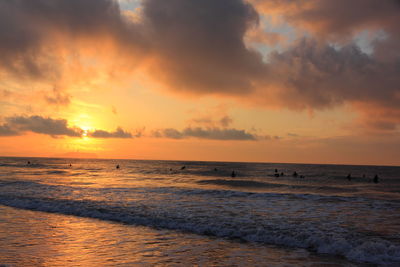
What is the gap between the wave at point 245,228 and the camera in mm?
12465

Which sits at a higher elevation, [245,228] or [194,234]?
[245,228]

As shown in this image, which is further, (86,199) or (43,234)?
(86,199)

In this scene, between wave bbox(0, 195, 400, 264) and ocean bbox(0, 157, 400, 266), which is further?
Answer: wave bbox(0, 195, 400, 264)

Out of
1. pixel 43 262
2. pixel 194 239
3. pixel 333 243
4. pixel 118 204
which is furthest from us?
pixel 118 204

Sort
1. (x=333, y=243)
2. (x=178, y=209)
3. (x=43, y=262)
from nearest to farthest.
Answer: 1. (x=43, y=262)
2. (x=333, y=243)
3. (x=178, y=209)

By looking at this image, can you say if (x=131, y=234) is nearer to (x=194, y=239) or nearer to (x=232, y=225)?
(x=194, y=239)

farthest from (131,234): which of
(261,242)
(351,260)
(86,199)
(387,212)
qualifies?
(387,212)

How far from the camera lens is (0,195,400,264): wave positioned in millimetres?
12465

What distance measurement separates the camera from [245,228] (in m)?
16.1

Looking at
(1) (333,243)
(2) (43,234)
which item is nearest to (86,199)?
(2) (43,234)

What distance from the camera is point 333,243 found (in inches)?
525

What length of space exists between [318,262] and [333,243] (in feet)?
9.00

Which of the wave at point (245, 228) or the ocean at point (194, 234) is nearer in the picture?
the ocean at point (194, 234)

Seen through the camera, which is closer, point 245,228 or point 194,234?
point 194,234
